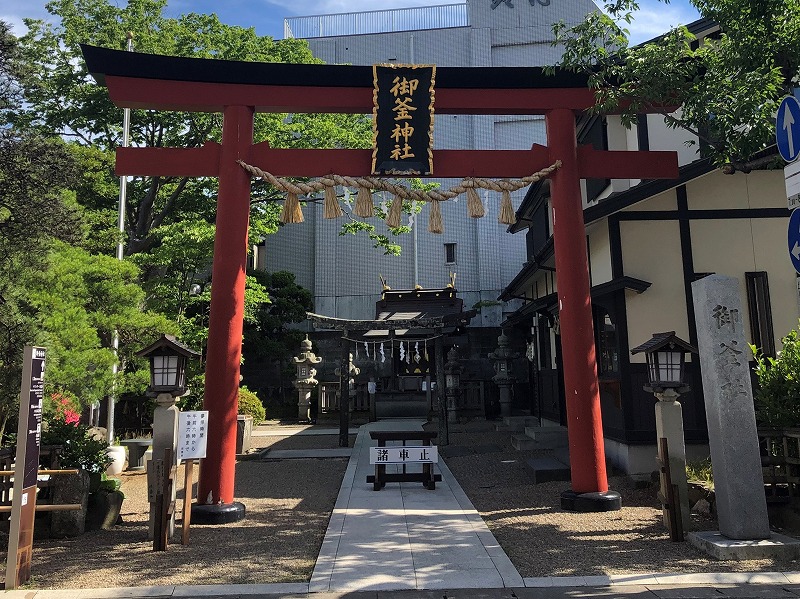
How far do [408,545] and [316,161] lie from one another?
569cm

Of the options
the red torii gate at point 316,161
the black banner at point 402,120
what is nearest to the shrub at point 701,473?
the red torii gate at point 316,161

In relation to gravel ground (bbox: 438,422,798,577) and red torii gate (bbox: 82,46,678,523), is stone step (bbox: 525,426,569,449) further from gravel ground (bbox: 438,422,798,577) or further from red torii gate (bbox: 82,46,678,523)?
red torii gate (bbox: 82,46,678,523)

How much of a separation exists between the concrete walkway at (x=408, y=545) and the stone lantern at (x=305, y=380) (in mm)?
14089

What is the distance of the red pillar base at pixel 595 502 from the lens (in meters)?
8.65

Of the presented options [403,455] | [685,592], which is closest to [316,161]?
[403,455]

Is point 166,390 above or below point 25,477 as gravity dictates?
above

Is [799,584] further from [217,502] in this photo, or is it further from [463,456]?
[463,456]

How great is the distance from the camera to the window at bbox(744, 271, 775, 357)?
35.7ft

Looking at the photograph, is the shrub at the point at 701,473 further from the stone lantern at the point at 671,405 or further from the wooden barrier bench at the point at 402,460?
the wooden barrier bench at the point at 402,460

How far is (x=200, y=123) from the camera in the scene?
757 inches

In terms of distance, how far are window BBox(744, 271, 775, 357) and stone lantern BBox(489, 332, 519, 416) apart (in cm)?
1160

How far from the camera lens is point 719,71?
8.46 m

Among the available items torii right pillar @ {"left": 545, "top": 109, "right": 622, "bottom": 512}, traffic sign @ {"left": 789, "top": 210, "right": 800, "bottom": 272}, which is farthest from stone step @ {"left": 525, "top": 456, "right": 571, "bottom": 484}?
traffic sign @ {"left": 789, "top": 210, "right": 800, "bottom": 272}

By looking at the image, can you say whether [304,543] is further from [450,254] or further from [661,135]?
[450,254]
